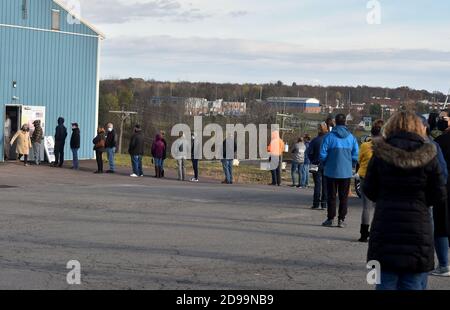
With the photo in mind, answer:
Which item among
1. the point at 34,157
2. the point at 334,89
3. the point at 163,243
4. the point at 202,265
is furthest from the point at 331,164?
the point at 334,89

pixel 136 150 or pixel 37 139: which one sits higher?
pixel 37 139

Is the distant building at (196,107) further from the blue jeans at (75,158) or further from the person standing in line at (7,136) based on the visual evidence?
the blue jeans at (75,158)

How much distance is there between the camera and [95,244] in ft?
38.9

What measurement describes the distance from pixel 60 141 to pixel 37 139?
0.95m

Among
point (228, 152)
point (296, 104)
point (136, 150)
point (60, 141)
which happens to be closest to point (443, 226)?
point (228, 152)

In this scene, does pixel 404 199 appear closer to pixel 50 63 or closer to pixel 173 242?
pixel 173 242

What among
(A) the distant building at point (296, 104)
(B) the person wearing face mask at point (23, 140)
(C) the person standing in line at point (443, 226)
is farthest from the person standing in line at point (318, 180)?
(A) the distant building at point (296, 104)

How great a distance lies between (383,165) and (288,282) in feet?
10.1

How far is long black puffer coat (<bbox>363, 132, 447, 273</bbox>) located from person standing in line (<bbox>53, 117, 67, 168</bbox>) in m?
24.6

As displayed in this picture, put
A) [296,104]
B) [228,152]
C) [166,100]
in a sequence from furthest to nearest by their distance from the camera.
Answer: [296,104]
[166,100]
[228,152]

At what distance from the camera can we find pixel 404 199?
6.51 metres

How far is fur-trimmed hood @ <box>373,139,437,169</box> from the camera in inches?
257
